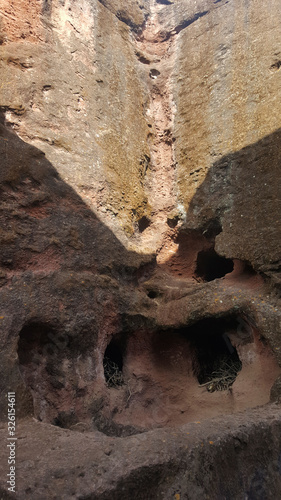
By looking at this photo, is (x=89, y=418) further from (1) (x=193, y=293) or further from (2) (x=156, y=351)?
(1) (x=193, y=293)

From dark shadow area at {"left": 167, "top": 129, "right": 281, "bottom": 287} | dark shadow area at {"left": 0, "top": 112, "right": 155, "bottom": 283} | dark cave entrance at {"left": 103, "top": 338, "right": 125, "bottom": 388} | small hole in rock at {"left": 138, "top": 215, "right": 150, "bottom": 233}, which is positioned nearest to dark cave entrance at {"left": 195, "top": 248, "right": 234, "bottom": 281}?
dark shadow area at {"left": 167, "top": 129, "right": 281, "bottom": 287}

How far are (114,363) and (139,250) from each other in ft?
5.54

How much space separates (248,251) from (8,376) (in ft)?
11.0

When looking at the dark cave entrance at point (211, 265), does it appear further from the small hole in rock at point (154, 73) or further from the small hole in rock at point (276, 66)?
the small hole in rock at point (154, 73)

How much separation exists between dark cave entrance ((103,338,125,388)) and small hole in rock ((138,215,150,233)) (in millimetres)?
2032

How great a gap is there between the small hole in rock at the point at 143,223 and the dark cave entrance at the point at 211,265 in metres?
1.05

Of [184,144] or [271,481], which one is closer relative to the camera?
[271,481]

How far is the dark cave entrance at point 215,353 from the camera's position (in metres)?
4.85

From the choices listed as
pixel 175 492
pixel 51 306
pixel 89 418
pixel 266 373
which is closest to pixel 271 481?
pixel 175 492

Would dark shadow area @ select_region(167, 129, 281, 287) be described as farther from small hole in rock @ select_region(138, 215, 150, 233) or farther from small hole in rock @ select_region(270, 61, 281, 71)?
small hole in rock @ select_region(270, 61, 281, 71)

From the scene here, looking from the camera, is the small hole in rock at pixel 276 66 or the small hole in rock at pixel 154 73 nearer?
the small hole in rock at pixel 276 66

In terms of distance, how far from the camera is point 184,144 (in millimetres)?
6770

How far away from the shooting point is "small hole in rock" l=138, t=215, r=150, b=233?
6.18 m

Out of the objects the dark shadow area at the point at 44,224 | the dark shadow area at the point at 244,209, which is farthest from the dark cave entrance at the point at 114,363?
the dark shadow area at the point at 244,209
